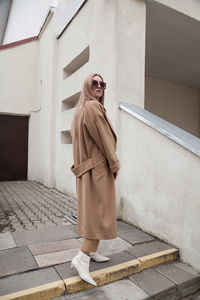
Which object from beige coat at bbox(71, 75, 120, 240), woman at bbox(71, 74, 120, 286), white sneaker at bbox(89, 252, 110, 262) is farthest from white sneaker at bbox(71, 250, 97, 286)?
white sneaker at bbox(89, 252, 110, 262)

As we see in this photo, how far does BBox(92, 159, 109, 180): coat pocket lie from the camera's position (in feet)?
6.90

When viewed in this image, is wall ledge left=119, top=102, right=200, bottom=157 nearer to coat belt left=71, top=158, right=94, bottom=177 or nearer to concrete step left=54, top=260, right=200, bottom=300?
coat belt left=71, top=158, right=94, bottom=177

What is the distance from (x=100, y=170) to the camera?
213 centimetres

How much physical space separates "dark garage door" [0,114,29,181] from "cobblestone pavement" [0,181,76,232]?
201 cm

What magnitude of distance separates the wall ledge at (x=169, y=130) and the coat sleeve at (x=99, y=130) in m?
1.01

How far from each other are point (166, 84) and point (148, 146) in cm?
728

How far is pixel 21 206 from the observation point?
16.0ft

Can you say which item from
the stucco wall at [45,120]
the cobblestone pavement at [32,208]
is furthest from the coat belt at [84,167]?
the stucco wall at [45,120]

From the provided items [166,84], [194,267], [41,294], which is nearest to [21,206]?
[41,294]

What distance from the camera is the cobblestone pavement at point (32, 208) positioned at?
3.74m

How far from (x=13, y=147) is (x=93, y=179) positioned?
24.3 ft

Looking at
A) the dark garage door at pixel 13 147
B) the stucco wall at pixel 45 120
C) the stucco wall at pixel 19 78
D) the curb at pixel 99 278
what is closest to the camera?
the curb at pixel 99 278

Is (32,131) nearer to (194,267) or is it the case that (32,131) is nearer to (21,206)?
(21,206)

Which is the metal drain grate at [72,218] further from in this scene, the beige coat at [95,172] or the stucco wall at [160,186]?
the beige coat at [95,172]
